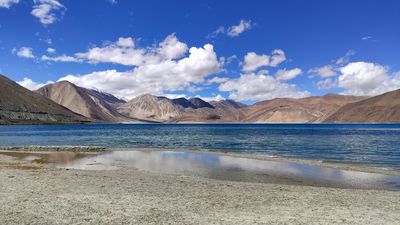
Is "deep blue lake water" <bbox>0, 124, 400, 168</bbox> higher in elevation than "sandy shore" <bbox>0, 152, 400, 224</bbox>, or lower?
lower

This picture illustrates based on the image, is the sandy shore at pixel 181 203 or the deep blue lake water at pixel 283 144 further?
the deep blue lake water at pixel 283 144

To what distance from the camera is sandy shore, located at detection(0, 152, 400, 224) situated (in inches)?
589

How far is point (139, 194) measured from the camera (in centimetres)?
2036

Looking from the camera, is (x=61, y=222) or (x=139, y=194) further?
(x=139, y=194)

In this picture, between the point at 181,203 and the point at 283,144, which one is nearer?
the point at 181,203

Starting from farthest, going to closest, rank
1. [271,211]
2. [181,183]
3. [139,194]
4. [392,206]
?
[181,183] < [139,194] < [392,206] < [271,211]

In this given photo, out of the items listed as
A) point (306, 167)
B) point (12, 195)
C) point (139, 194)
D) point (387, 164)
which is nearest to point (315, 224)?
point (139, 194)

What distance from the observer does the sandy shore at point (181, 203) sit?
15.0m

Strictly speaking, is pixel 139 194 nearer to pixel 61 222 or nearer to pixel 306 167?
pixel 61 222

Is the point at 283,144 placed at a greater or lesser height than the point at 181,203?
lesser

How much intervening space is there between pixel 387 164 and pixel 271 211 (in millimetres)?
30833

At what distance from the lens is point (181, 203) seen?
18078 millimetres

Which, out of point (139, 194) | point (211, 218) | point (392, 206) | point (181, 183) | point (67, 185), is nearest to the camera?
point (211, 218)

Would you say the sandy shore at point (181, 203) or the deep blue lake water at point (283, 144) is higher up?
the sandy shore at point (181, 203)
